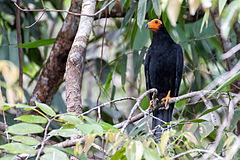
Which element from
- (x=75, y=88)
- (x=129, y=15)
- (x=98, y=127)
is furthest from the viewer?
(x=129, y=15)

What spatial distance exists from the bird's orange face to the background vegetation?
0.09m

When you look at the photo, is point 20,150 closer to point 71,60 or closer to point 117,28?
point 71,60

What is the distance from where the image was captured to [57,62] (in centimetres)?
394

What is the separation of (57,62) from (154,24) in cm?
115

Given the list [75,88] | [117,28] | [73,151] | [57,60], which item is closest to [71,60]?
[75,88]

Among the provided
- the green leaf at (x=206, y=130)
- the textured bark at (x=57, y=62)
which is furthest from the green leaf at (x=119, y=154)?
the textured bark at (x=57, y=62)

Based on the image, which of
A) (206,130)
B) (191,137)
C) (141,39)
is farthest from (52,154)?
(141,39)

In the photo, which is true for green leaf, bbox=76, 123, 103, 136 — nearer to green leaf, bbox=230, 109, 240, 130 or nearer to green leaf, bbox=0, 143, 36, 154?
green leaf, bbox=0, 143, 36, 154

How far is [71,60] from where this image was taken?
2523mm

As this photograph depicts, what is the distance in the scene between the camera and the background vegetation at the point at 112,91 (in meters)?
1.48

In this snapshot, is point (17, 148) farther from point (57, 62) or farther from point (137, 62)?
point (137, 62)

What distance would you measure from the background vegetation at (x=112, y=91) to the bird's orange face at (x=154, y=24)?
0.28 feet

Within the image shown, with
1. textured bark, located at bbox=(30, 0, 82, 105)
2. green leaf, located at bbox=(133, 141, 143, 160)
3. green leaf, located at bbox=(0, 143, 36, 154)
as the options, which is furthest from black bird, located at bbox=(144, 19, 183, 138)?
green leaf, located at bbox=(0, 143, 36, 154)

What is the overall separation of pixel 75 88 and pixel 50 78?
5.15 ft
